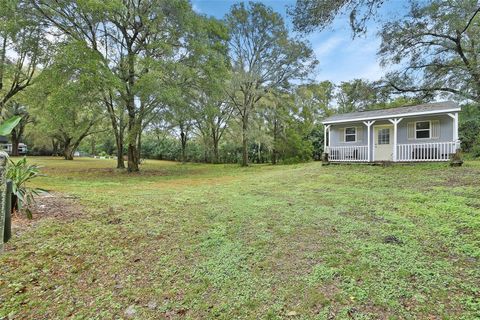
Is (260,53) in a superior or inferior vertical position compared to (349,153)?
superior

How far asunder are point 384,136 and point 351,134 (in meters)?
1.72

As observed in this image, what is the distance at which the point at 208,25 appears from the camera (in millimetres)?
14430

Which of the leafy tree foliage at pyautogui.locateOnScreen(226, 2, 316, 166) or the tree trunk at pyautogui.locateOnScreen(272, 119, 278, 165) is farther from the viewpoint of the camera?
the tree trunk at pyautogui.locateOnScreen(272, 119, 278, 165)

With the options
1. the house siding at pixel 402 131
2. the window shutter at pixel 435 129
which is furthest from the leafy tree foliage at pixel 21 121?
the window shutter at pixel 435 129

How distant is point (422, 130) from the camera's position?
1323cm

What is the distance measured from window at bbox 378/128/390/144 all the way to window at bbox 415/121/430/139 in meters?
1.34

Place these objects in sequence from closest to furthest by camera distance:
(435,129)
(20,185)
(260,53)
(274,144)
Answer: (20,185) < (435,129) < (260,53) < (274,144)

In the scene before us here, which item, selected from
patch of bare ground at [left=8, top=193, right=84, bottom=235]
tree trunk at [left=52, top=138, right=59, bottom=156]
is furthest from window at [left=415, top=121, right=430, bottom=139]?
tree trunk at [left=52, top=138, right=59, bottom=156]

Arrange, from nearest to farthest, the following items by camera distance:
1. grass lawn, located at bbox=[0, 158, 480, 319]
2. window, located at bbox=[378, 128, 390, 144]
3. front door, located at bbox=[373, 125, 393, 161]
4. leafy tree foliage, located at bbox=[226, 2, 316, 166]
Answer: grass lawn, located at bbox=[0, 158, 480, 319], front door, located at bbox=[373, 125, 393, 161], window, located at bbox=[378, 128, 390, 144], leafy tree foliage, located at bbox=[226, 2, 316, 166]

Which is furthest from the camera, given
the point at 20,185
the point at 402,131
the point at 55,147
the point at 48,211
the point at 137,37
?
the point at 55,147

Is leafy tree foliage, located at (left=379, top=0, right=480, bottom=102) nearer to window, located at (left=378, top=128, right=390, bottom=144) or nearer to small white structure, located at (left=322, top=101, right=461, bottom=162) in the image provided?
small white structure, located at (left=322, top=101, right=461, bottom=162)

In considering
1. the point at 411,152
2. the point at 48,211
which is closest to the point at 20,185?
the point at 48,211

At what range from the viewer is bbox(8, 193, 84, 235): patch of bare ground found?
4064 mm

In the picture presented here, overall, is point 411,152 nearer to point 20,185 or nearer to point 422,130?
point 422,130
